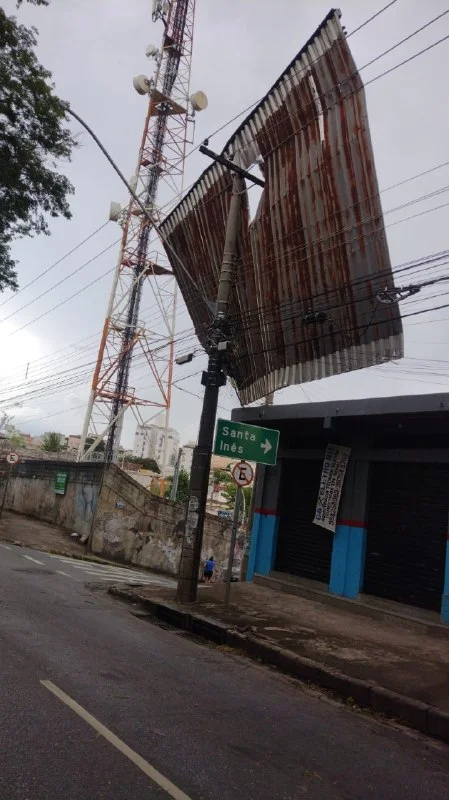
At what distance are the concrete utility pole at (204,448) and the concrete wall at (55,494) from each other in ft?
44.7

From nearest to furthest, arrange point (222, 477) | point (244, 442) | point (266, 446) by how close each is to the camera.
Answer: point (244, 442)
point (266, 446)
point (222, 477)

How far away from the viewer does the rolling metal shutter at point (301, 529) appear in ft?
41.5

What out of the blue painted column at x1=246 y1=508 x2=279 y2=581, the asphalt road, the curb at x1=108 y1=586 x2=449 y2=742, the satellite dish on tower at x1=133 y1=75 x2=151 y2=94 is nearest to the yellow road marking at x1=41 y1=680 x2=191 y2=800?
the asphalt road

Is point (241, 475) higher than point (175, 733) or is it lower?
higher

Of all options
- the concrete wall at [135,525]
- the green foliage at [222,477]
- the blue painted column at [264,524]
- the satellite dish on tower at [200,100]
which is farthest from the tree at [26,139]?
the green foliage at [222,477]

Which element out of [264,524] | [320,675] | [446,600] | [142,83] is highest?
[142,83]

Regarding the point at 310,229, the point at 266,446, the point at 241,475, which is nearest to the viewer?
the point at 241,475

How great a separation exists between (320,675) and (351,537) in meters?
4.82

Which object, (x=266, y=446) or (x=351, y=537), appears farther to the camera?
(x=351, y=537)

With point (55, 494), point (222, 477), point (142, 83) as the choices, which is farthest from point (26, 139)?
point (222, 477)

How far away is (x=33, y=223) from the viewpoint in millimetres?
11883

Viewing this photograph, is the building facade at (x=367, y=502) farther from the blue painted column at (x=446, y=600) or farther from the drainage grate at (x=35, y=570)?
the drainage grate at (x=35, y=570)

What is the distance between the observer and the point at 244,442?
11.1m

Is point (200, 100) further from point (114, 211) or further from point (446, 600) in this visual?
point (446, 600)
